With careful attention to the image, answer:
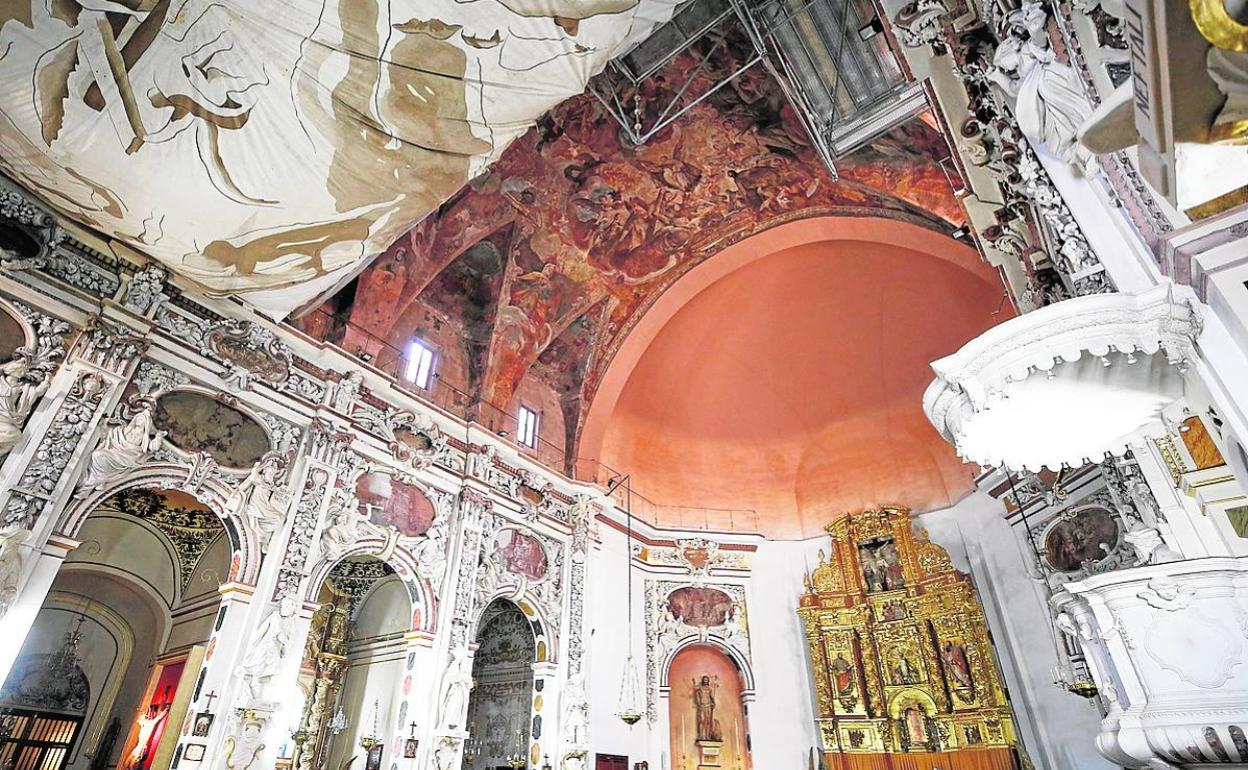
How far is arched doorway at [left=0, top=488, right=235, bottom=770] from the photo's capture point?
34.7ft

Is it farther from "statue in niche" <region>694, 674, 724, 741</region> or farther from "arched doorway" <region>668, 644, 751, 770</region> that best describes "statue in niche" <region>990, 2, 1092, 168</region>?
"statue in niche" <region>694, 674, 724, 741</region>

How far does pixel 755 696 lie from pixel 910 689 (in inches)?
134

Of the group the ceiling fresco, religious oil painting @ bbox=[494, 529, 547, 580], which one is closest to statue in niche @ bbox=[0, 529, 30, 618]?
the ceiling fresco

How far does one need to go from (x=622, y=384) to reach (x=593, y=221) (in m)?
4.17

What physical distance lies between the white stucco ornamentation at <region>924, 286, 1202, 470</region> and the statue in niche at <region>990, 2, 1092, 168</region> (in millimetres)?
1025

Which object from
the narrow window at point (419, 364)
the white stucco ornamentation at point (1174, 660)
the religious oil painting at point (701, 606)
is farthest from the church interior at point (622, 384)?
the narrow window at point (419, 364)

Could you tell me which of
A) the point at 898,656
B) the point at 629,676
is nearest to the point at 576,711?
the point at 629,676

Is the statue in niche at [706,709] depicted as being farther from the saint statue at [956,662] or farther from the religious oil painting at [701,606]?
the saint statue at [956,662]

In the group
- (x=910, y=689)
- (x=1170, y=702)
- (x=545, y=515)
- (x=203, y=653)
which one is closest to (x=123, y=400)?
(x=203, y=653)

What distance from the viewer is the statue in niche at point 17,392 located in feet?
23.4

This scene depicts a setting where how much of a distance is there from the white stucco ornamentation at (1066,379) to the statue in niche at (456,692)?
896 cm

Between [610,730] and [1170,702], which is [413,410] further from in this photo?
[1170,702]

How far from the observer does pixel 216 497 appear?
354 inches

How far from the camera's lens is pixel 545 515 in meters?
14.0
